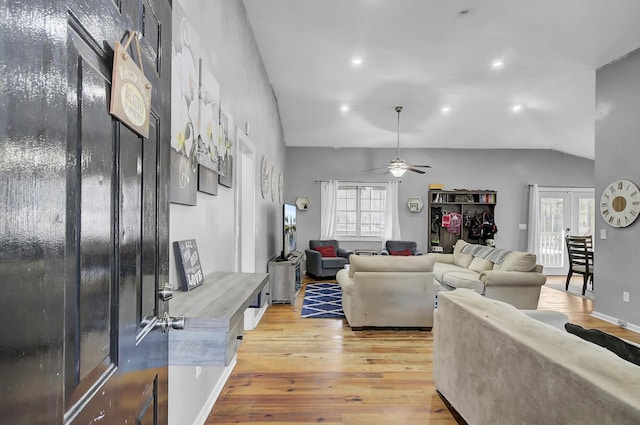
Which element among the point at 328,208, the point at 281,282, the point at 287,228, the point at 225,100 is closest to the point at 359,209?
the point at 328,208

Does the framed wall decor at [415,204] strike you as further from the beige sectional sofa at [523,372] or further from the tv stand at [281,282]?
the beige sectional sofa at [523,372]

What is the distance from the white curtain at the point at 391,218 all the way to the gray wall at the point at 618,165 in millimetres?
3795

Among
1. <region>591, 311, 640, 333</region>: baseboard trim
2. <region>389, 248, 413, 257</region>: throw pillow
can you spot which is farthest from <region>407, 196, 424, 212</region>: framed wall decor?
<region>591, 311, 640, 333</region>: baseboard trim

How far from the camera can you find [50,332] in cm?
44

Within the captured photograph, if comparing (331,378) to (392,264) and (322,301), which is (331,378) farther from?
(322,301)

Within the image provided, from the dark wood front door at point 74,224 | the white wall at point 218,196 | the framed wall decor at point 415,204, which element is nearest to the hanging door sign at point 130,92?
the dark wood front door at point 74,224

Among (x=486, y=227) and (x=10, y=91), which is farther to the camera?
(x=486, y=227)

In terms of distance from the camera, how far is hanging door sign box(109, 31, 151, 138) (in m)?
0.63

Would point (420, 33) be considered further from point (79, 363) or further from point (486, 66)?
point (79, 363)

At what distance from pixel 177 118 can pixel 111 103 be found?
1.06 meters

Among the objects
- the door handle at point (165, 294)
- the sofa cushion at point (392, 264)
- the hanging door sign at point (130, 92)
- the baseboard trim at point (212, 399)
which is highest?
the hanging door sign at point (130, 92)

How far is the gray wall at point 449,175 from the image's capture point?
25.3 ft

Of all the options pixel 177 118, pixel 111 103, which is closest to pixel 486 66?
pixel 177 118

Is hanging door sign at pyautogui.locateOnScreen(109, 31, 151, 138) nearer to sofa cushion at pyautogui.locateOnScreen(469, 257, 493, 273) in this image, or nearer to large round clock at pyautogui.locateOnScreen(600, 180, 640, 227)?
large round clock at pyautogui.locateOnScreen(600, 180, 640, 227)
